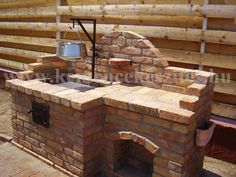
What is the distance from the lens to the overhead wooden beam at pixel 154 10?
4016 mm

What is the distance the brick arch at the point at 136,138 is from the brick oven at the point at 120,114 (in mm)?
11

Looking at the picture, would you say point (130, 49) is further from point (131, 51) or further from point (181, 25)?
point (181, 25)

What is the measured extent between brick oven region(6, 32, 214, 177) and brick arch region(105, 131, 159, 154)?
0.4 inches

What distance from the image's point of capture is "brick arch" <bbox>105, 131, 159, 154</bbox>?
2997 mm

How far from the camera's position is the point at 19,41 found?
748 centimetres

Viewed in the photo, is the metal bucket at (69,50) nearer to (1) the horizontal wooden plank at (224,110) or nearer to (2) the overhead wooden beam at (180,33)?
(2) the overhead wooden beam at (180,33)

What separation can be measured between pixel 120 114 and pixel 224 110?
195cm

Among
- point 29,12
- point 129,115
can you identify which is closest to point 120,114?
point 129,115

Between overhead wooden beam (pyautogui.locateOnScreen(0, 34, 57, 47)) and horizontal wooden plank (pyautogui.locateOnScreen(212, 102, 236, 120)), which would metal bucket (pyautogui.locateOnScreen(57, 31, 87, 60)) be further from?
overhead wooden beam (pyautogui.locateOnScreen(0, 34, 57, 47))

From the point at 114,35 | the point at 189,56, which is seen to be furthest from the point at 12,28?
the point at 189,56

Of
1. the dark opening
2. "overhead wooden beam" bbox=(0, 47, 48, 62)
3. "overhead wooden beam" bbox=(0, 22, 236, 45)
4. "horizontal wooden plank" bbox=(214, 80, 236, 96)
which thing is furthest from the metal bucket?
"overhead wooden beam" bbox=(0, 47, 48, 62)

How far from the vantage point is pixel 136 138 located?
122 inches

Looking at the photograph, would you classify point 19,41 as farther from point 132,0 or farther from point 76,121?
point 76,121

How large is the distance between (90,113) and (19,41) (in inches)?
202
